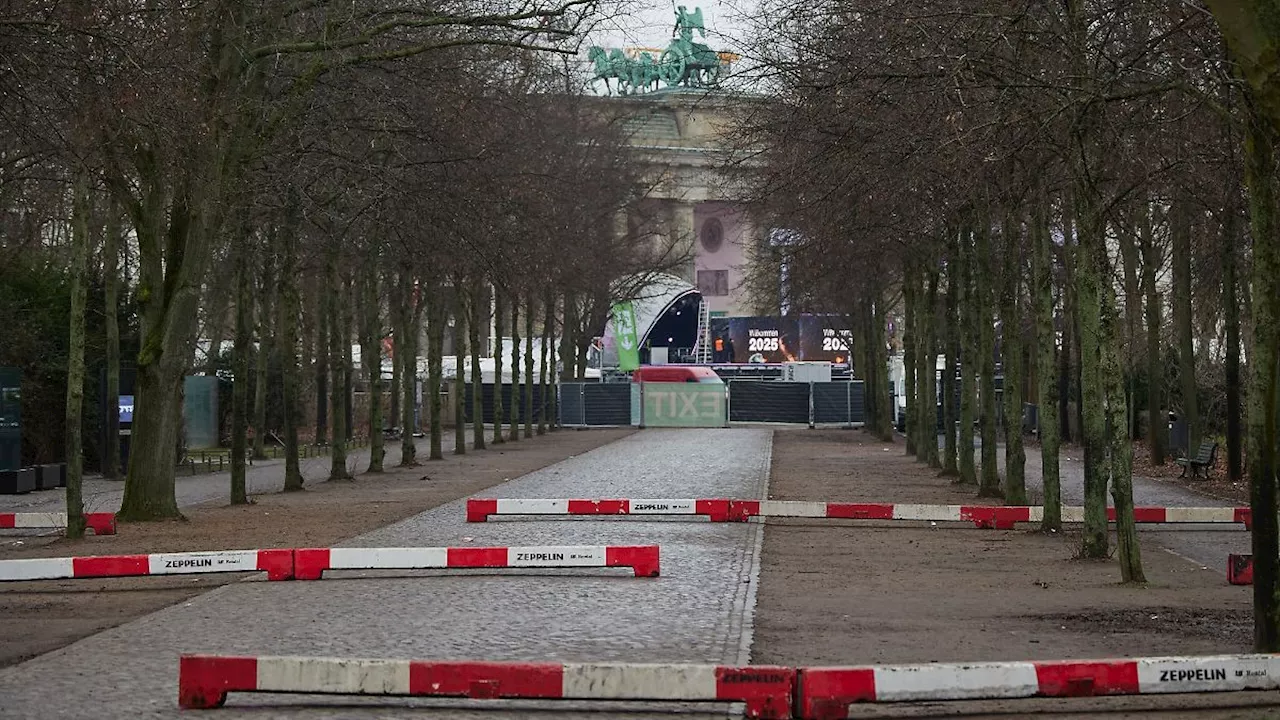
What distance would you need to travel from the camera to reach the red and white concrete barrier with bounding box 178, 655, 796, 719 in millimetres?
10102

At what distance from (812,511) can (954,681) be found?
15.1m

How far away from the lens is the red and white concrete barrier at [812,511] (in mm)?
24344

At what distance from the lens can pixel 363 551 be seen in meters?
17.9

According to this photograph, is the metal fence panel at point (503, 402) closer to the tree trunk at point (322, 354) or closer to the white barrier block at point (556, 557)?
the tree trunk at point (322, 354)

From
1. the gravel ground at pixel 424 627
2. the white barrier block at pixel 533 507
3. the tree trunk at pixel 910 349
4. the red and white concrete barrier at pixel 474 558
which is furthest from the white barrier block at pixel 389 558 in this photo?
the tree trunk at pixel 910 349

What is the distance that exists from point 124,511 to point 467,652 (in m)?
13.2

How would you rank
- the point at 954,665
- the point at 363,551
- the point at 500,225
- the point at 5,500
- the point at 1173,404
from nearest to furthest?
the point at 954,665 → the point at 363,551 → the point at 5,500 → the point at 500,225 → the point at 1173,404

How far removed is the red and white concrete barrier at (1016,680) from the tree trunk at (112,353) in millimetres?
26663

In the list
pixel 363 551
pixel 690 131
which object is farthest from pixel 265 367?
pixel 690 131

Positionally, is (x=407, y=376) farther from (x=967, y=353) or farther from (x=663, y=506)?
(x=663, y=506)

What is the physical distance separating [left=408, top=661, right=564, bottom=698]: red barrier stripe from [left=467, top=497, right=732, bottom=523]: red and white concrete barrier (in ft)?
48.6

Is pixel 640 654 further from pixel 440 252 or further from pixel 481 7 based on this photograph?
pixel 440 252

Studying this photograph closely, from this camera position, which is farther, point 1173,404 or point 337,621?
point 1173,404

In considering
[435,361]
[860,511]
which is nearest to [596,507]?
[860,511]
